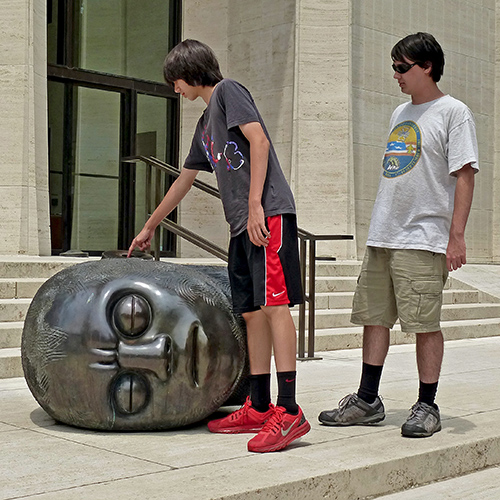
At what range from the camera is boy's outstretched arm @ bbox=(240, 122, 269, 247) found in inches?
151

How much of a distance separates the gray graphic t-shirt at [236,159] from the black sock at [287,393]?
27.3 inches

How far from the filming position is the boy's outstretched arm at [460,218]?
413 centimetres

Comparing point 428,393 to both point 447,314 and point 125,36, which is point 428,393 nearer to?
point 447,314

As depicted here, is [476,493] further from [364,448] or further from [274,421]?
[274,421]

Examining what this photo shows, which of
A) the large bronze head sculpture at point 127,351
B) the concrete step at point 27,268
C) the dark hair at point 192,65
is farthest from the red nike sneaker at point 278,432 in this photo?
the concrete step at point 27,268

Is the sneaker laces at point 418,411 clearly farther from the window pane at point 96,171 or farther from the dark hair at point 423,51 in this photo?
the window pane at point 96,171

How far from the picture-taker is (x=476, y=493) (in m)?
3.73

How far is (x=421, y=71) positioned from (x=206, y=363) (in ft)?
5.98

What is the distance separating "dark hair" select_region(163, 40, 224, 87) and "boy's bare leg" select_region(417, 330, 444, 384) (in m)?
1.65

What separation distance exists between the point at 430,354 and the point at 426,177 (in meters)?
0.88

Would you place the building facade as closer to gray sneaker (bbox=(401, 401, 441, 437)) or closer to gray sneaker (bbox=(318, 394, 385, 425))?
gray sneaker (bbox=(318, 394, 385, 425))

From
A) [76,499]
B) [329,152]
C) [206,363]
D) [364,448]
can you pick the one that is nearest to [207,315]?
[206,363]

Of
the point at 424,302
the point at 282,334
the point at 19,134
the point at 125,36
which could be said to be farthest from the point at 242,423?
the point at 125,36

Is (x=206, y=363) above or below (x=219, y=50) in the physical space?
below
